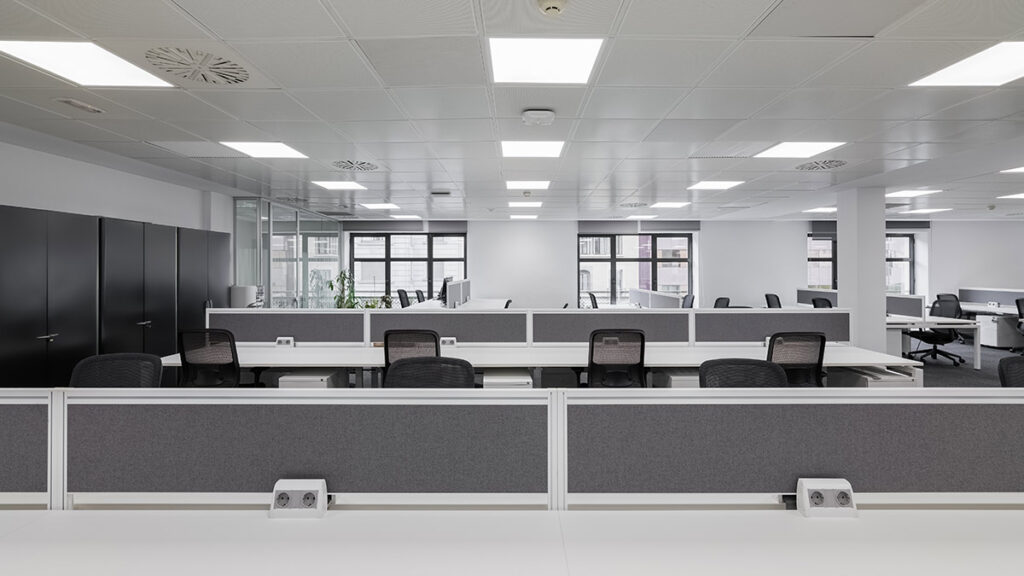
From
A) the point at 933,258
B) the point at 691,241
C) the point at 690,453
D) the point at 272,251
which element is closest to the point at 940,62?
the point at 690,453

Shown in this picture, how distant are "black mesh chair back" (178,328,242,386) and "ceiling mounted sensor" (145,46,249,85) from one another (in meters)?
1.46

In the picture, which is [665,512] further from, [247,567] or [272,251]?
[272,251]

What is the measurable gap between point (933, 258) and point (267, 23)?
1105cm

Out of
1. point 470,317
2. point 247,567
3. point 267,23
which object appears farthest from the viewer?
point 470,317

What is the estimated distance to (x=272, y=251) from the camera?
6914 mm

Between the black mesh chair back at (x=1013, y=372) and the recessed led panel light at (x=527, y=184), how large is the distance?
3735mm

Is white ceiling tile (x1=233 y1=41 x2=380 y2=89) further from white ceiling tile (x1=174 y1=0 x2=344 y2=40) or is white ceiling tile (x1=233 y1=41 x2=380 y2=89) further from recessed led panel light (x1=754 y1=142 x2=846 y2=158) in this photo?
recessed led panel light (x1=754 y1=142 x2=846 y2=158)

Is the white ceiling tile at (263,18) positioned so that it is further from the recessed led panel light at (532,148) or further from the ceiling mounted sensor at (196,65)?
the recessed led panel light at (532,148)

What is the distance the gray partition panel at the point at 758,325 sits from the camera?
13.6 ft

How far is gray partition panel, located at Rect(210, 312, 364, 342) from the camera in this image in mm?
4113

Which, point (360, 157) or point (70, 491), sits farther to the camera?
point (360, 157)

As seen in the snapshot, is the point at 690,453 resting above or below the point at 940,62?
below

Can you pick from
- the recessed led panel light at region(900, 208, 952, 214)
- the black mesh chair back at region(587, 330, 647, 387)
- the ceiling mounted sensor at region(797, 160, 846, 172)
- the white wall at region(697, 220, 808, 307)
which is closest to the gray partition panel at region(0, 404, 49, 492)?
the black mesh chair back at region(587, 330, 647, 387)

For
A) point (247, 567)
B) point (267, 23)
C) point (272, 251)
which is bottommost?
point (247, 567)
